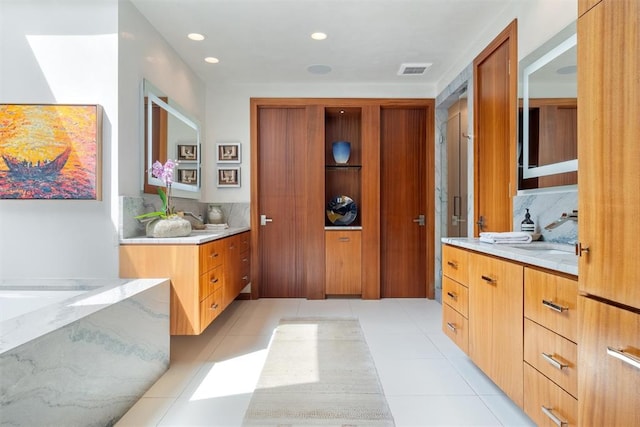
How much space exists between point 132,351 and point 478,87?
3.27 m

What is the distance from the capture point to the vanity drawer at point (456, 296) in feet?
7.06

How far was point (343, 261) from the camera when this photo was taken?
4.20 m

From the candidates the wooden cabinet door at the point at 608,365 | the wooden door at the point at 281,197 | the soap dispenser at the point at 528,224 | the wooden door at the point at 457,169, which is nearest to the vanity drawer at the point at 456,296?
the soap dispenser at the point at 528,224

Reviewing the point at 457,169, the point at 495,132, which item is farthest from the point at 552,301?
the point at 457,169

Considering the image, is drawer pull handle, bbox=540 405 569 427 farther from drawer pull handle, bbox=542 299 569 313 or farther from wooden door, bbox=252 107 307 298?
wooden door, bbox=252 107 307 298

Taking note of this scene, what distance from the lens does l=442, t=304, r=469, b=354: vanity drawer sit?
2.15 meters

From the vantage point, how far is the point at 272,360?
7.91ft

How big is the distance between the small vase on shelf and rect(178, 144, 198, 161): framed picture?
1.68 metres

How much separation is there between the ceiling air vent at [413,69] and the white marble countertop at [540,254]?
209cm

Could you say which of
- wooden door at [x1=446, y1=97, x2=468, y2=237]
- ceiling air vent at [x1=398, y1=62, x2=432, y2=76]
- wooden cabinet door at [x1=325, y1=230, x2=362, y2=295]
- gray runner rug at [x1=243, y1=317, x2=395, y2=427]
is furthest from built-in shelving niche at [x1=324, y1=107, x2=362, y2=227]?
gray runner rug at [x1=243, y1=317, x2=395, y2=427]

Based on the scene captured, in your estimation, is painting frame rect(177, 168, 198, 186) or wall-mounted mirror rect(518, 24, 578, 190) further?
painting frame rect(177, 168, 198, 186)

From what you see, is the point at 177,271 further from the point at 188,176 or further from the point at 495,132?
the point at 495,132

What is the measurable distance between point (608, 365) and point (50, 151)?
2968 mm

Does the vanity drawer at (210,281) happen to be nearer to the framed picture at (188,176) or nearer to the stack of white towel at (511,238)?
the framed picture at (188,176)
